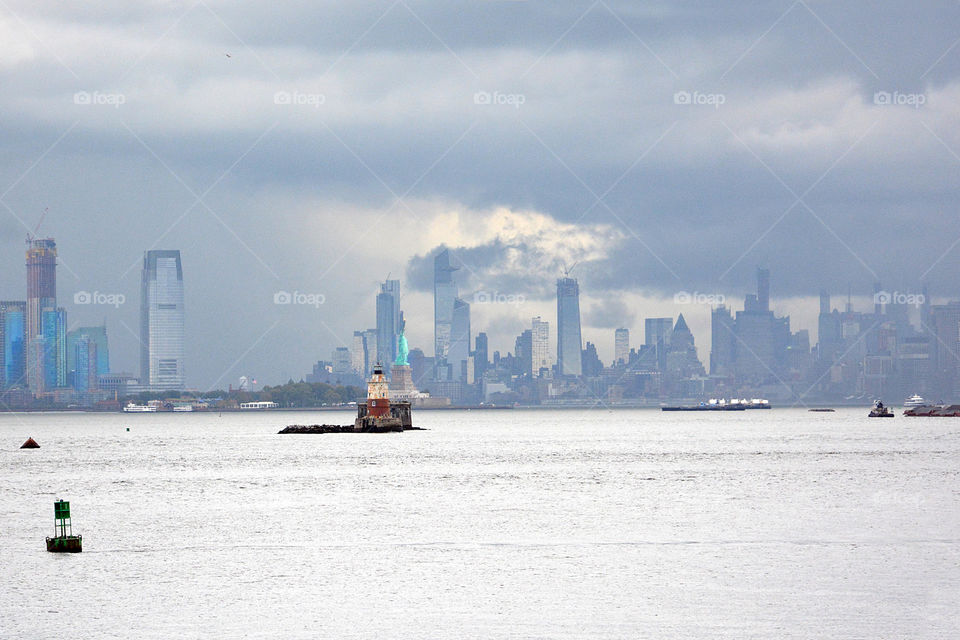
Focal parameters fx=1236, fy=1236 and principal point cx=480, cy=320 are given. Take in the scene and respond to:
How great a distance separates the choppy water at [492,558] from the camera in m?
43.1

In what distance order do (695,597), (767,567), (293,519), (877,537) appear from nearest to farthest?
(695,597) → (767,567) → (877,537) → (293,519)

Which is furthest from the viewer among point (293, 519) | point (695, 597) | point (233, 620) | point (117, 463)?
point (117, 463)

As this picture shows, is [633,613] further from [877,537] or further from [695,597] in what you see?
[877,537]

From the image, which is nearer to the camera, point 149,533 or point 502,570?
point 502,570

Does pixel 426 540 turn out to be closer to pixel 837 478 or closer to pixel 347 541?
pixel 347 541

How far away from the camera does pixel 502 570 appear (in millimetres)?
56094

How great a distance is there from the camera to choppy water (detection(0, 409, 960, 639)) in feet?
141

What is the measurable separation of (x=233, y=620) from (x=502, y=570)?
Answer: 1554 centimetres

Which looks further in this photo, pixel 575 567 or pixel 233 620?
pixel 575 567

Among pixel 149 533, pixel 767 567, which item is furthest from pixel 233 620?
pixel 149 533

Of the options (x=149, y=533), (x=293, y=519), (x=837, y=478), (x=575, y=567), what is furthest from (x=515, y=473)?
(x=575, y=567)

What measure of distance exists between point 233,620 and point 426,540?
26018 millimetres

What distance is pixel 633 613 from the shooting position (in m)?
44.2

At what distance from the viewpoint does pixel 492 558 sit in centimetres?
6075
